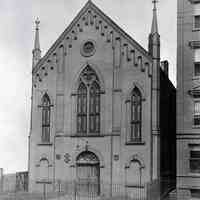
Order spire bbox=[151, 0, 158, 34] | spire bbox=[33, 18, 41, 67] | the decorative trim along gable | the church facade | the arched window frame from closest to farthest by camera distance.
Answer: the decorative trim along gable → the church facade → spire bbox=[151, 0, 158, 34] → the arched window frame → spire bbox=[33, 18, 41, 67]

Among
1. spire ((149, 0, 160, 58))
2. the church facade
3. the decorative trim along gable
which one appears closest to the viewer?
the decorative trim along gable

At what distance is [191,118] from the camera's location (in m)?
28.3

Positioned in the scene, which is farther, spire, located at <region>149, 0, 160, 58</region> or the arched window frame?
the arched window frame

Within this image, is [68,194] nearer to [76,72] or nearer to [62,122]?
[62,122]

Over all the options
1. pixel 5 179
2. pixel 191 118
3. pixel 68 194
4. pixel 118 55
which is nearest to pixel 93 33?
pixel 118 55

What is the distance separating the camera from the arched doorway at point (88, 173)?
102ft

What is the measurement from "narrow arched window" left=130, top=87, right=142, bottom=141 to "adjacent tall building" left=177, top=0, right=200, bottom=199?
324 centimetres

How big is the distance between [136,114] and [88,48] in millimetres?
6890

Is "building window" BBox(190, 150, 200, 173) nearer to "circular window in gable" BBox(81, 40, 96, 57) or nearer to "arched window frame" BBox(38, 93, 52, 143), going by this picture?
"circular window in gable" BBox(81, 40, 96, 57)

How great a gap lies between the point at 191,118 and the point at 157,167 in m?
4.46

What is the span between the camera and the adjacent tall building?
27906mm

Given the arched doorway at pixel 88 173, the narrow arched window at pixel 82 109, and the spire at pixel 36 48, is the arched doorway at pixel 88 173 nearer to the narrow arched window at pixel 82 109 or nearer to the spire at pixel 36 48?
the narrow arched window at pixel 82 109

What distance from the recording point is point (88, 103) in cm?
3209

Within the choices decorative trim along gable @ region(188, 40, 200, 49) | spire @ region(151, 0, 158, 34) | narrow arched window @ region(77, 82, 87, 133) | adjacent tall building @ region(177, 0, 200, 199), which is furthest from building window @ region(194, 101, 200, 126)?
narrow arched window @ region(77, 82, 87, 133)
